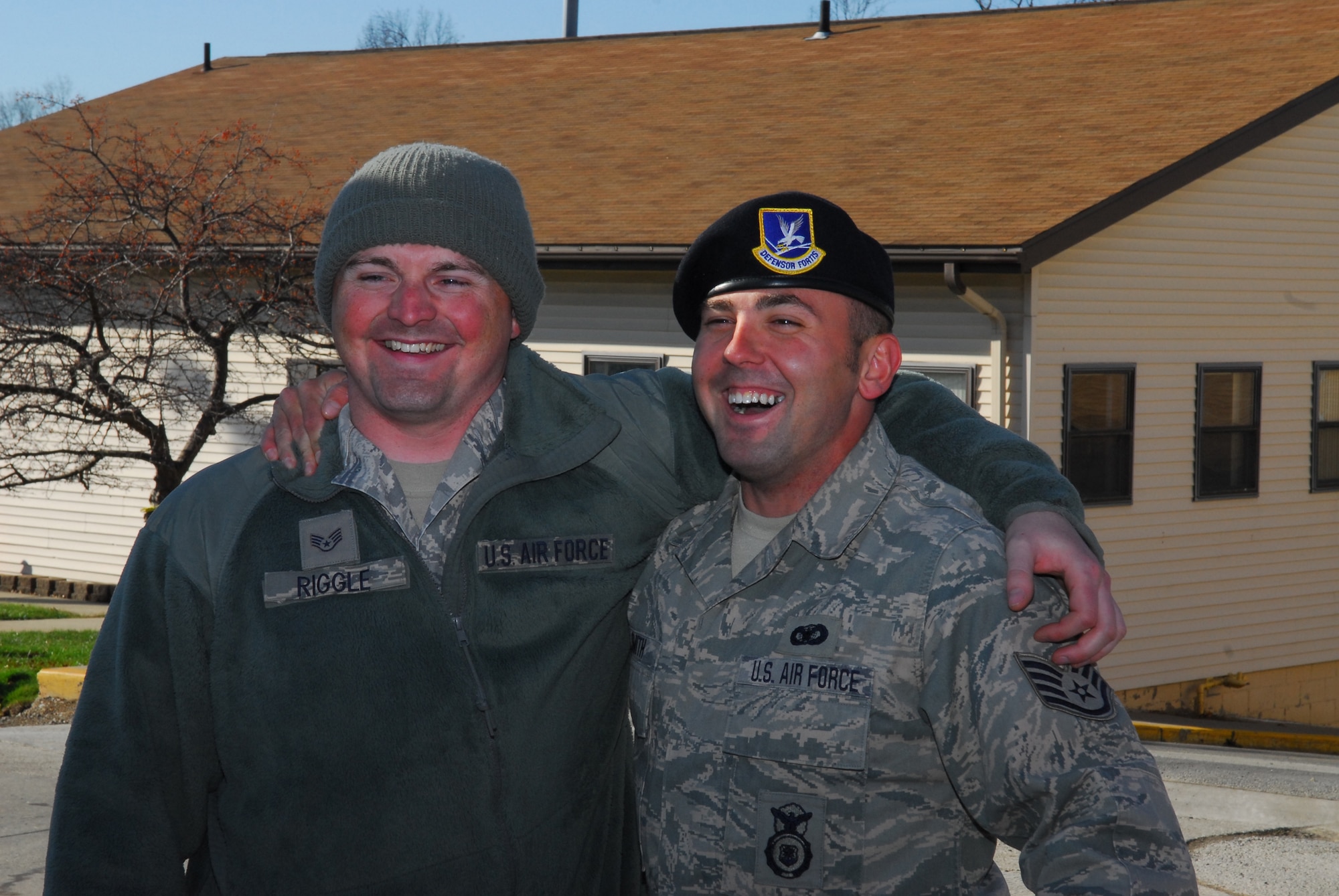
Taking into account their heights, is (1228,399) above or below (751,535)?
above

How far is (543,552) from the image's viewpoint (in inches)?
113

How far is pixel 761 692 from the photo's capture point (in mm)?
2592

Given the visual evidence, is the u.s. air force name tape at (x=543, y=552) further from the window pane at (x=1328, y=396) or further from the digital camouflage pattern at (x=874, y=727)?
the window pane at (x=1328, y=396)

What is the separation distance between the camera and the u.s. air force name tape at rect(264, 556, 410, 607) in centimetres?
265

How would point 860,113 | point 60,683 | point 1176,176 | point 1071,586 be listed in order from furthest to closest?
point 860,113 → point 1176,176 → point 60,683 → point 1071,586

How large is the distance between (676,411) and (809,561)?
0.69 meters

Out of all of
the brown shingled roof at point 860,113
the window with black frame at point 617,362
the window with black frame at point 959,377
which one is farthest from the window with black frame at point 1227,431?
the window with black frame at point 617,362

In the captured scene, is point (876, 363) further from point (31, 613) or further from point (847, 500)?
point (31, 613)

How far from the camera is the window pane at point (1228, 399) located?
13.1 metres

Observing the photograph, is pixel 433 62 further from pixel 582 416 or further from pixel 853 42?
pixel 582 416

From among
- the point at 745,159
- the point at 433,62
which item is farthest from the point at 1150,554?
the point at 433,62

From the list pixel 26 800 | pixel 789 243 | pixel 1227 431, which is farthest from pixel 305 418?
pixel 1227 431

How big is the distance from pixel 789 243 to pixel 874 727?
0.98 metres

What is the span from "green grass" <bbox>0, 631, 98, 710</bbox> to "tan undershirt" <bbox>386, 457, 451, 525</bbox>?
24.8 feet
